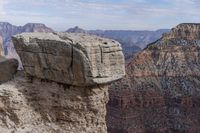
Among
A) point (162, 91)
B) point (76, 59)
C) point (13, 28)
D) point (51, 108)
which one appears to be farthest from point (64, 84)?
point (13, 28)

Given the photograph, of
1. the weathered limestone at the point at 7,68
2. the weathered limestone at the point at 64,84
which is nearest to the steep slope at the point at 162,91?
the weathered limestone at the point at 7,68

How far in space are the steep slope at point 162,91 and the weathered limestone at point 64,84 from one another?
154ft

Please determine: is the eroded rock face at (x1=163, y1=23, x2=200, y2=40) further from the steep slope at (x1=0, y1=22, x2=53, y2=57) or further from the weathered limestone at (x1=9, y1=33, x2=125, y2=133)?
the steep slope at (x1=0, y1=22, x2=53, y2=57)

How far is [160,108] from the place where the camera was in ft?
227

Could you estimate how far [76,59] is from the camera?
660 inches

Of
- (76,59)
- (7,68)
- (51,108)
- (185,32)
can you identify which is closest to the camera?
(76,59)

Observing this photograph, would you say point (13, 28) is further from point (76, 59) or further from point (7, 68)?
point (76, 59)

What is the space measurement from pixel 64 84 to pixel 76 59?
4.18 feet

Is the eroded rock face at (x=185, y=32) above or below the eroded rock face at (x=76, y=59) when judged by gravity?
below

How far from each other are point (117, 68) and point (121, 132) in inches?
1923

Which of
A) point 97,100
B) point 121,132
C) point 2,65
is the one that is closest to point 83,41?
point 97,100

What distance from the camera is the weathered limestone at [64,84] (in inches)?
655

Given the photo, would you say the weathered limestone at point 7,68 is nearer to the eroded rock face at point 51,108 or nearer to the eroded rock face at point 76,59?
Answer: the eroded rock face at point 51,108

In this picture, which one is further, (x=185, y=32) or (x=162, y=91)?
(x=185, y=32)
